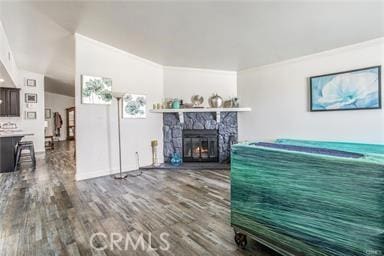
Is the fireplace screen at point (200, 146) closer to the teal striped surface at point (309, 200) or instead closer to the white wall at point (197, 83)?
the white wall at point (197, 83)

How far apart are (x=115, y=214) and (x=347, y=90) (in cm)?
413

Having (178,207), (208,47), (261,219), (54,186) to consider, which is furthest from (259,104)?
(54,186)

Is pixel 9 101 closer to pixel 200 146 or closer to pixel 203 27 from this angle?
pixel 200 146

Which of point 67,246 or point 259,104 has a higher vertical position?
point 259,104

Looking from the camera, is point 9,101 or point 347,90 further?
point 9,101

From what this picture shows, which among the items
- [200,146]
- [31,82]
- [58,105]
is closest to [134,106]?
[200,146]

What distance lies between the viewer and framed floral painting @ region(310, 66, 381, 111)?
331cm

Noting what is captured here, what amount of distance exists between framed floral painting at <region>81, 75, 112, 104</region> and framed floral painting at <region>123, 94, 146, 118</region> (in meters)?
0.40

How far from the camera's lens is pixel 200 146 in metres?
5.41

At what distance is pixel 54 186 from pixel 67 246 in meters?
2.12

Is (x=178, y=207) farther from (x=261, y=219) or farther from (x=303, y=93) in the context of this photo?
(x=303, y=93)

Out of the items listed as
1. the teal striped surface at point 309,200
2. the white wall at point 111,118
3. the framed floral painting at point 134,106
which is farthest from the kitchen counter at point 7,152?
the teal striped surface at point 309,200

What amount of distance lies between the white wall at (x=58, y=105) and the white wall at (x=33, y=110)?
11.1 feet

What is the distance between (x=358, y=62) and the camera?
347 centimetres
